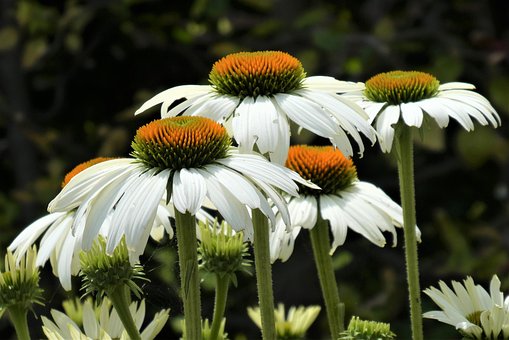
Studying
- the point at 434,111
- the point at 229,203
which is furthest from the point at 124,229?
the point at 434,111

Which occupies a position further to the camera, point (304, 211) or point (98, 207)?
point (304, 211)

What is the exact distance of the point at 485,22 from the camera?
2.50 meters

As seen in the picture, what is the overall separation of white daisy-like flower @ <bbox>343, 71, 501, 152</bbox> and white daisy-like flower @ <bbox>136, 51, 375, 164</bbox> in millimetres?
42

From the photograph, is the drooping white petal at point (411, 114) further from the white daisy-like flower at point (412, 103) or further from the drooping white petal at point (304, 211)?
the drooping white petal at point (304, 211)

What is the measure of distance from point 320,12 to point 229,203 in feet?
5.46

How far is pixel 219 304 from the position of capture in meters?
0.68

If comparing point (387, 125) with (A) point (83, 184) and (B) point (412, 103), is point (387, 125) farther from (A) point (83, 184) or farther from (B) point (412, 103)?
(A) point (83, 184)

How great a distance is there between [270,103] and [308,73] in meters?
1.51

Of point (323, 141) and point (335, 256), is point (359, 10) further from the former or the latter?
point (335, 256)

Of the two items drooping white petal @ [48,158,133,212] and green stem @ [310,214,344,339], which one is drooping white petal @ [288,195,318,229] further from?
drooping white petal @ [48,158,133,212]

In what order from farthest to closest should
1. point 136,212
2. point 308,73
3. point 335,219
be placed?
point 308,73
point 335,219
point 136,212

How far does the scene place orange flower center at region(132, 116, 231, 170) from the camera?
Answer: 607 millimetres

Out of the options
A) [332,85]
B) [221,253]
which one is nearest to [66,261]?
[221,253]

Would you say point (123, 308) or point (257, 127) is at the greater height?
point (257, 127)
